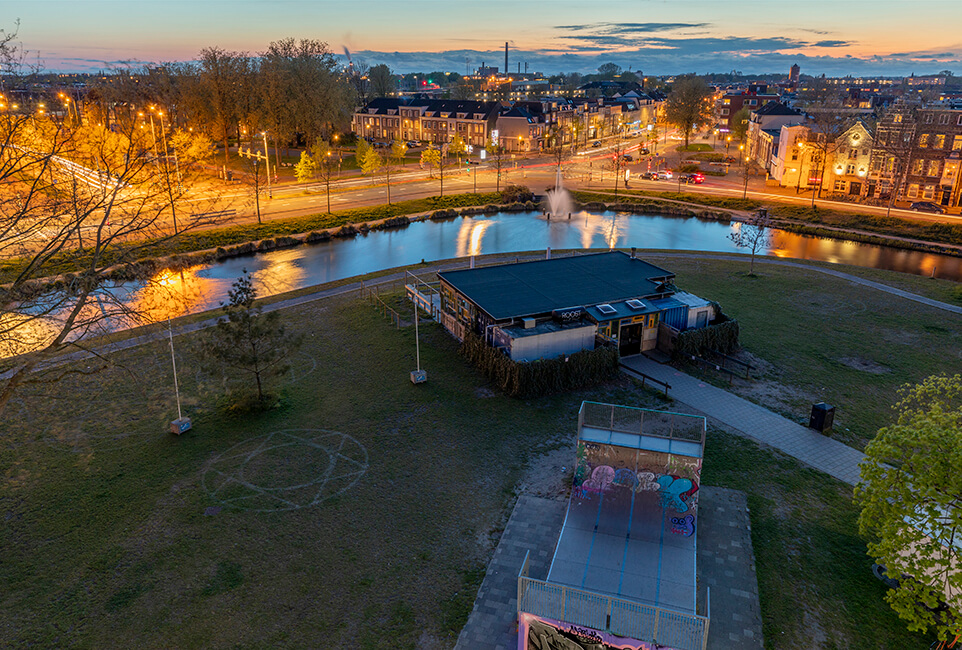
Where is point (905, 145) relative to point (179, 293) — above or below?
above

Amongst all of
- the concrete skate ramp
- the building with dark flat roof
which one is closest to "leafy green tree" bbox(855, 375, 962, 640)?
the concrete skate ramp

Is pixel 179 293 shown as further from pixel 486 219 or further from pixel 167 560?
pixel 486 219

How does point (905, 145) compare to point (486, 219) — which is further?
point (905, 145)

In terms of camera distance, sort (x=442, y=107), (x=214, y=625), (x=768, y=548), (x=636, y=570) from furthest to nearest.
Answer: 1. (x=442, y=107)
2. (x=768, y=548)
3. (x=636, y=570)
4. (x=214, y=625)

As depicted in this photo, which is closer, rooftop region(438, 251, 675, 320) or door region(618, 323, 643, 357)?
rooftop region(438, 251, 675, 320)

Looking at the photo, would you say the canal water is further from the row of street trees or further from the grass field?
the row of street trees

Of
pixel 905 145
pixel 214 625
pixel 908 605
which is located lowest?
pixel 214 625

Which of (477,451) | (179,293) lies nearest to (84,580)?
(477,451)

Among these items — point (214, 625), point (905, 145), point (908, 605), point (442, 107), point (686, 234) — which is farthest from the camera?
point (442, 107)
